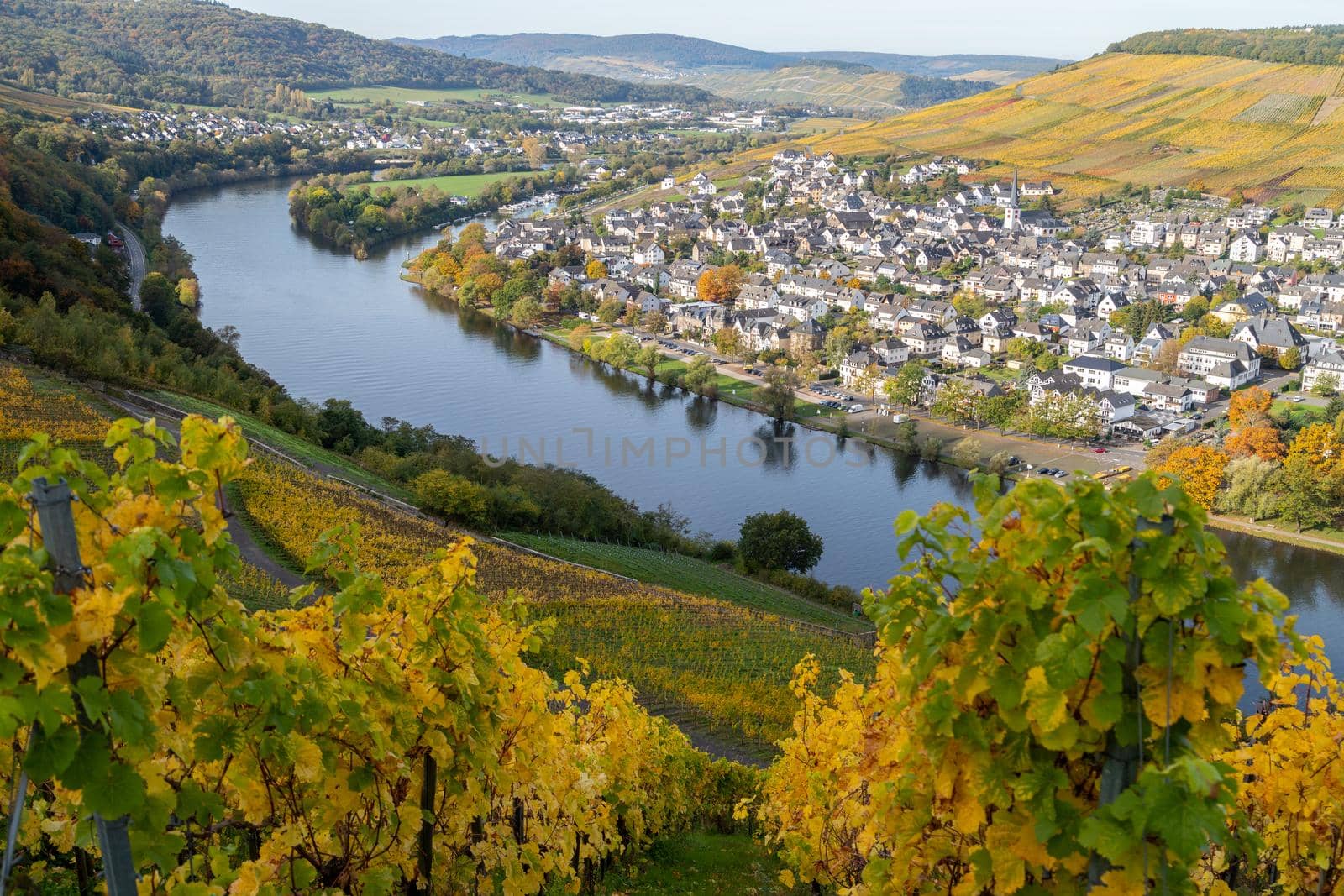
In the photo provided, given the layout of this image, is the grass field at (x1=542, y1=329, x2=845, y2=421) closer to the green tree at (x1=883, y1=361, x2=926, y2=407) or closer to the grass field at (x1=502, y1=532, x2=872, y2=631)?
the green tree at (x1=883, y1=361, x2=926, y2=407)

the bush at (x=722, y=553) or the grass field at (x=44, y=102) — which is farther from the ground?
the grass field at (x=44, y=102)

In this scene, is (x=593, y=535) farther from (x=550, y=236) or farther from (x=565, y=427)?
(x=550, y=236)

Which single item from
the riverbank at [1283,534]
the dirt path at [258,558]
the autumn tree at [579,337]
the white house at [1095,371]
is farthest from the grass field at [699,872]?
the autumn tree at [579,337]

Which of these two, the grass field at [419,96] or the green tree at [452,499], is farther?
the grass field at [419,96]

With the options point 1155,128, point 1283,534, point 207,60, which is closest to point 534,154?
point 1155,128

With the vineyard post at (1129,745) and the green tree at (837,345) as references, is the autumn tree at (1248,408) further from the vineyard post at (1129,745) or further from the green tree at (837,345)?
the vineyard post at (1129,745)

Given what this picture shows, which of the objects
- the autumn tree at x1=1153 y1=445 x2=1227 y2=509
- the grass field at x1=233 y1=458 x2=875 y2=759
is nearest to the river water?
the autumn tree at x1=1153 y1=445 x2=1227 y2=509

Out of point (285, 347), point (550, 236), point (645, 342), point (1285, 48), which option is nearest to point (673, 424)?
point (645, 342)
